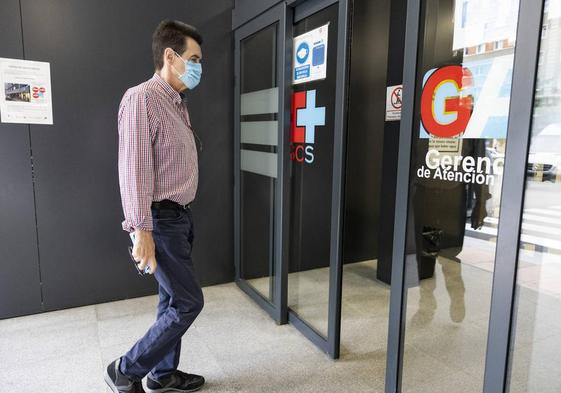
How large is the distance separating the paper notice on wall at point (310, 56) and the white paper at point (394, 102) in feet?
3.72

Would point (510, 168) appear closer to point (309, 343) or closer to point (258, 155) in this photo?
point (309, 343)

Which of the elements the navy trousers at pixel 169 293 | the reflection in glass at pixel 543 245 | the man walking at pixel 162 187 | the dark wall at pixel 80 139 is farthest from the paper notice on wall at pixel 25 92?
the reflection in glass at pixel 543 245

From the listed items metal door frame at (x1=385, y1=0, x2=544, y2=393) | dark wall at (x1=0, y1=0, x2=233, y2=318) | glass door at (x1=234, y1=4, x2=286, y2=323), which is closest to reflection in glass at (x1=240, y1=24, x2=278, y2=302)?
glass door at (x1=234, y1=4, x2=286, y2=323)

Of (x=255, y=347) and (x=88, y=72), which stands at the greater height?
(x=88, y=72)

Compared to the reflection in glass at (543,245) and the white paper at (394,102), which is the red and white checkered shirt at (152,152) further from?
the white paper at (394,102)

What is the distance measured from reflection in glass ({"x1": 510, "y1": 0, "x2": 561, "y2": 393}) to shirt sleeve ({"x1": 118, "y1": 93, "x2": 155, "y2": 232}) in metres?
1.43

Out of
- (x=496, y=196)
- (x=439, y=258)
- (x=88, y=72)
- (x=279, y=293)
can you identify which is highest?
(x=88, y=72)

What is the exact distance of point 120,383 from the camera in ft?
5.97

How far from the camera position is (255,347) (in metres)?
2.45

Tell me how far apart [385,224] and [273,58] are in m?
1.78

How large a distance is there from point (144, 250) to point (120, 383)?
0.71 meters

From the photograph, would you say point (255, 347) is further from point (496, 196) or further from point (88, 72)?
A: point (88, 72)

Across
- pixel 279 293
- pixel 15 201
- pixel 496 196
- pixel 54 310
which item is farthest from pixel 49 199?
pixel 496 196

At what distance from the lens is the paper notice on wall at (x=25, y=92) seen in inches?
103
